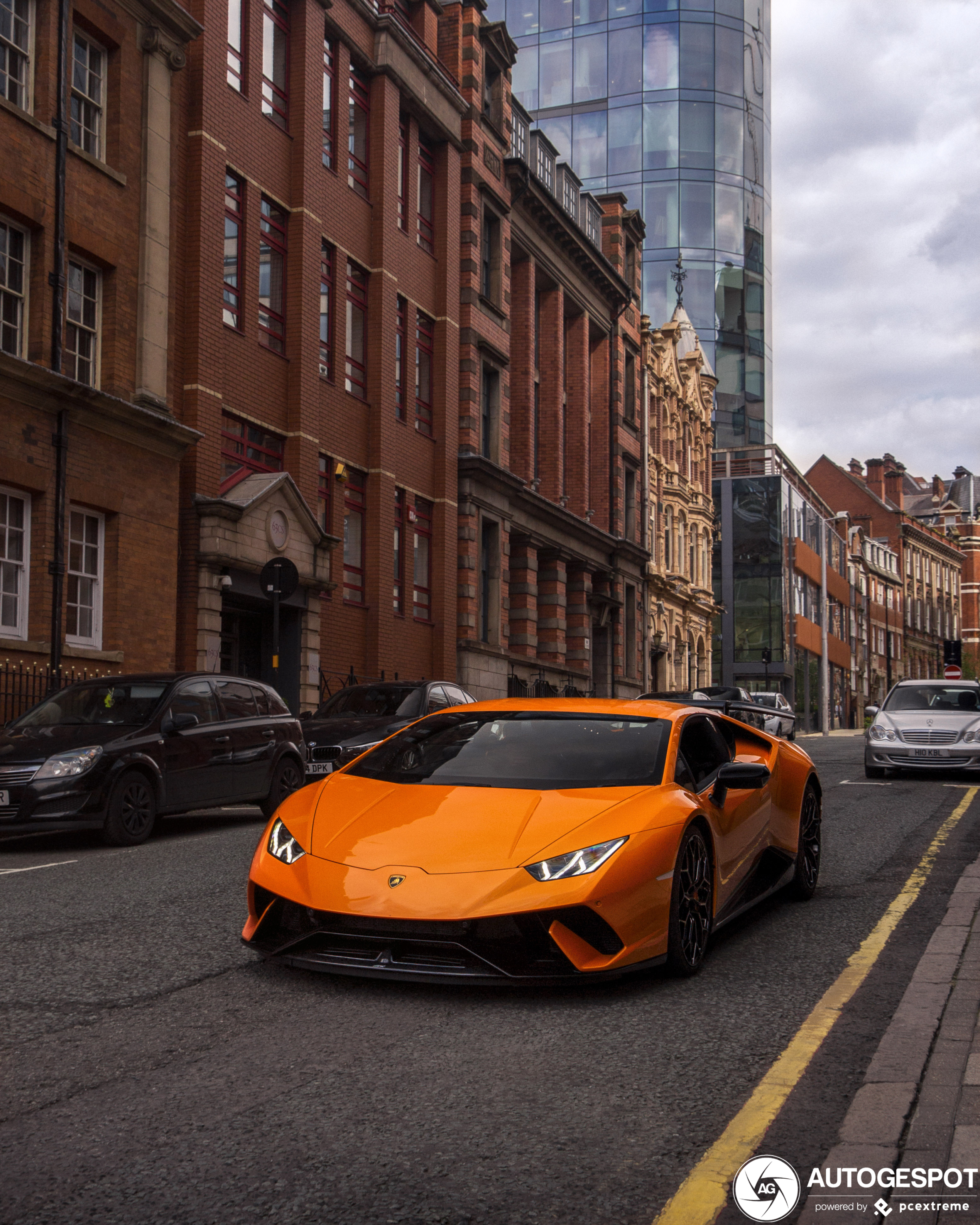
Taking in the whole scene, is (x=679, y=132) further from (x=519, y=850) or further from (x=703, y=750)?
(x=519, y=850)

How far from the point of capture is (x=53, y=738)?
1141cm

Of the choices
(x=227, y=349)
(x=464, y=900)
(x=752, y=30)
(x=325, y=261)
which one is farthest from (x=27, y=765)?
(x=752, y=30)

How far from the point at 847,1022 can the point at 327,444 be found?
21.7m

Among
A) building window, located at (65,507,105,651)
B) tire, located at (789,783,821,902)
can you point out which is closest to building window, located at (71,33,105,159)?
building window, located at (65,507,105,651)

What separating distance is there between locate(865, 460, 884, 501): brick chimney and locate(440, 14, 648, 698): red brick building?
61687 mm

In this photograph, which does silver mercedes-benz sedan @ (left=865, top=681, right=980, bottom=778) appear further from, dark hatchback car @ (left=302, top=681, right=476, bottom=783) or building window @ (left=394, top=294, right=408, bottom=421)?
building window @ (left=394, top=294, right=408, bottom=421)

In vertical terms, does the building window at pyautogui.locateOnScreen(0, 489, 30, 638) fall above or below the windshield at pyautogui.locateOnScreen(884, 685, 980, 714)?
above

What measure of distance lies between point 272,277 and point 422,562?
27.1 feet

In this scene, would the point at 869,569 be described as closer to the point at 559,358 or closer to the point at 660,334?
the point at 660,334

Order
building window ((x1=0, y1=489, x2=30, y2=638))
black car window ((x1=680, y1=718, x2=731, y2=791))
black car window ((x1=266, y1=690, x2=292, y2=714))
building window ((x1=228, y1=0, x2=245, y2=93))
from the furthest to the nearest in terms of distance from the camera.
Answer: building window ((x1=228, y1=0, x2=245, y2=93)) < building window ((x1=0, y1=489, x2=30, y2=638)) < black car window ((x1=266, y1=690, x2=292, y2=714)) < black car window ((x1=680, y1=718, x2=731, y2=791))

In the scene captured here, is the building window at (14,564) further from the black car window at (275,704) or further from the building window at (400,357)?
the building window at (400,357)

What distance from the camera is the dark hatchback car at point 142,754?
428 inches

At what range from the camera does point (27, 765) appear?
35.9ft

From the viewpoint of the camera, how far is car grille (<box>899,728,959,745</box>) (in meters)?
18.5
